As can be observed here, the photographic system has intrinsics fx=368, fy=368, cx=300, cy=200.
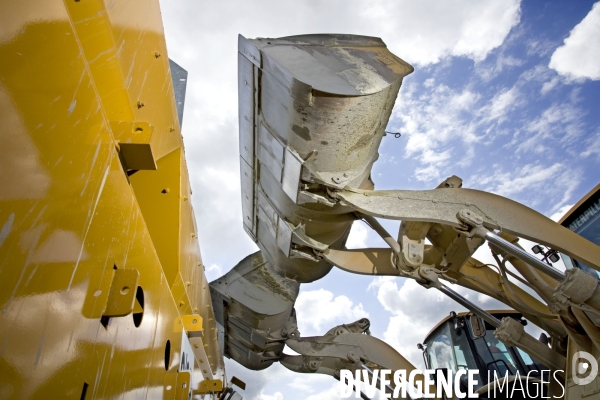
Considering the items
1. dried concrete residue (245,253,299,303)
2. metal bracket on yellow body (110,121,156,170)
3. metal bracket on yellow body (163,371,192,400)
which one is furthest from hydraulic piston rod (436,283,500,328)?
metal bracket on yellow body (110,121,156,170)

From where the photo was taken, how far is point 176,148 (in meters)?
2.08

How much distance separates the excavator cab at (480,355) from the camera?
457 cm

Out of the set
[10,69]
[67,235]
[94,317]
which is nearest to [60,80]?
[10,69]

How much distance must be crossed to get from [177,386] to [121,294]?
2.53 ft

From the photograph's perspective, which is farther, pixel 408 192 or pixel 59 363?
pixel 408 192

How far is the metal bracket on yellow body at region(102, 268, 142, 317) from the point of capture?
82 centimetres

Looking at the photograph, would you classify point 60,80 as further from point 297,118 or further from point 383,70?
point 383,70

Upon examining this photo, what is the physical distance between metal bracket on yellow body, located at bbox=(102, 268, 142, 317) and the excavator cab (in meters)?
4.19

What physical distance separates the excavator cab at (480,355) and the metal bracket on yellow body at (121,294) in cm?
419

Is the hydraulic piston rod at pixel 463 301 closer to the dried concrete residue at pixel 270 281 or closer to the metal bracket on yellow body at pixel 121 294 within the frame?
the dried concrete residue at pixel 270 281

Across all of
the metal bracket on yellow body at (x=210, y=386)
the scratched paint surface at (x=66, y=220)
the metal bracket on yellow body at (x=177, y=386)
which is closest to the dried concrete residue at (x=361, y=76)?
the scratched paint surface at (x=66, y=220)

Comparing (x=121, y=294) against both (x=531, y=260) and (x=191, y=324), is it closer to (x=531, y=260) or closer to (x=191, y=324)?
(x=191, y=324)

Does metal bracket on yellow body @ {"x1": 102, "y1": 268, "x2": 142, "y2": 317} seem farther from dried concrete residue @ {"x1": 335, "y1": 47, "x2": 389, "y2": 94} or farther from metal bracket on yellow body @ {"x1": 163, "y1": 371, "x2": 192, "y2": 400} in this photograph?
dried concrete residue @ {"x1": 335, "y1": 47, "x2": 389, "y2": 94}

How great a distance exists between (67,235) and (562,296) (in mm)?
2872
